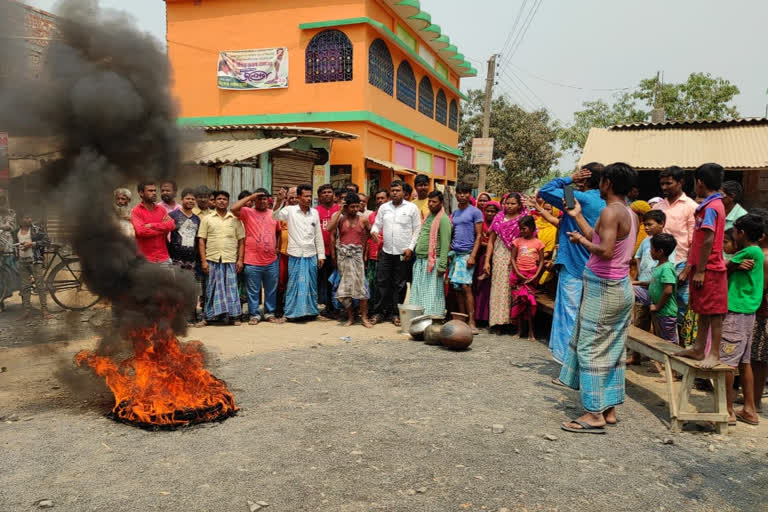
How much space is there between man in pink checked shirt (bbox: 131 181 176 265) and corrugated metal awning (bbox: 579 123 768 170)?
32.0ft

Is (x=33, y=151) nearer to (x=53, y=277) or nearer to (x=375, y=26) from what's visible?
(x=53, y=277)

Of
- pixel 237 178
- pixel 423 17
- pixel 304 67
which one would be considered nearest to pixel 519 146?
pixel 423 17

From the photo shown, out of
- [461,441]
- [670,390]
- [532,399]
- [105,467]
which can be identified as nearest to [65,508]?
[105,467]

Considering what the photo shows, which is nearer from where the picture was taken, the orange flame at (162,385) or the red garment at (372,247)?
the orange flame at (162,385)

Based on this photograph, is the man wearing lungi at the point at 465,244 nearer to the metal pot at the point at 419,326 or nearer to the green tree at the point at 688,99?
the metal pot at the point at 419,326

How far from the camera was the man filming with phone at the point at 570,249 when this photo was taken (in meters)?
5.25

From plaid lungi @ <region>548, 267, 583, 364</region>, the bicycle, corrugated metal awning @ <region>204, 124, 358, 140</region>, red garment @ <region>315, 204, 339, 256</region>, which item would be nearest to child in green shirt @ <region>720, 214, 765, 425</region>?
plaid lungi @ <region>548, 267, 583, 364</region>

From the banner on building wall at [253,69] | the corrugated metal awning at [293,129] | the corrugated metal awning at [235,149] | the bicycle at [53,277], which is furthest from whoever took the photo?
the banner on building wall at [253,69]

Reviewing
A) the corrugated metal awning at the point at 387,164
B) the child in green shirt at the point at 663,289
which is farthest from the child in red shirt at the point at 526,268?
the corrugated metal awning at the point at 387,164

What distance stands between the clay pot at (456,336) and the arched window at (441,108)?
1953 centimetres

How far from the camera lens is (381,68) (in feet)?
59.2

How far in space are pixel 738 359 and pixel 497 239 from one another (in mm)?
3668

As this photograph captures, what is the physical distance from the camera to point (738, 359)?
465 cm

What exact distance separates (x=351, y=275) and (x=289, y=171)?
22.2ft
